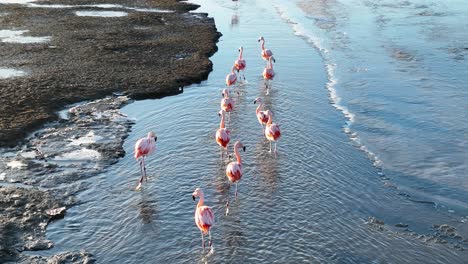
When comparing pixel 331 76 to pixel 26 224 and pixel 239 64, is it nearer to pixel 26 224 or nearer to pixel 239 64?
pixel 239 64

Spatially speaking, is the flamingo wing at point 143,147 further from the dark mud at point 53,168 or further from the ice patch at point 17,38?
the ice patch at point 17,38

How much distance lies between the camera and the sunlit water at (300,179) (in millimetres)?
10672

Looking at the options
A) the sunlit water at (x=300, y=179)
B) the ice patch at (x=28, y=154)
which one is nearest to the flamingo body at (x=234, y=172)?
the sunlit water at (x=300, y=179)

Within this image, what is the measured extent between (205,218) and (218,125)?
6.68 meters

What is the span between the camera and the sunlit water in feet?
35.0

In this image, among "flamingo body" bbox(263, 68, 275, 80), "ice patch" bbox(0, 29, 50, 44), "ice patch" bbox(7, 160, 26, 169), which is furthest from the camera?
"ice patch" bbox(0, 29, 50, 44)

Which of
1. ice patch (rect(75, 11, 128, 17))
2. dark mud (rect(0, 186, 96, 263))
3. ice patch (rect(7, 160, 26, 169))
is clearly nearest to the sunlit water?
dark mud (rect(0, 186, 96, 263))

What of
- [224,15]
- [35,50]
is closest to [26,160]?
[35,50]

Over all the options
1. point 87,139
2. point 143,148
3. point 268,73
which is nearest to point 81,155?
point 87,139

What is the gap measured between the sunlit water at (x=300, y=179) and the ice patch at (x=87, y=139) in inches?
35.9

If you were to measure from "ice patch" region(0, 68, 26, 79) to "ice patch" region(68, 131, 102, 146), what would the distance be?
6370 millimetres

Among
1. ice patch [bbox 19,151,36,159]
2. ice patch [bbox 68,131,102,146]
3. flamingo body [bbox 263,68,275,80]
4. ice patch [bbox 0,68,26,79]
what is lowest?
ice patch [bbox 19,151,36,159]

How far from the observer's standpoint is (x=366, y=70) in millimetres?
22359

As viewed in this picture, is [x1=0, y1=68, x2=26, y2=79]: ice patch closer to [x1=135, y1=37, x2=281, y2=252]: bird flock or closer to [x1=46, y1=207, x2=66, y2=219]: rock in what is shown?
[x1=135, y1=37, x2=281, y2=252]: bird flock
